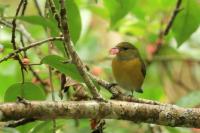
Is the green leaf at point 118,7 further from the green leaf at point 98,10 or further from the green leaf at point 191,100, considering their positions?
the green leaf at point 98,10

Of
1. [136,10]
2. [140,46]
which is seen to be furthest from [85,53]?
[136,10]

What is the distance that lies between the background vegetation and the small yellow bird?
0.10 m

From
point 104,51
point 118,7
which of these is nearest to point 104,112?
point 118,7

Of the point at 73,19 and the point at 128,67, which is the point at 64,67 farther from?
the point at 128,67

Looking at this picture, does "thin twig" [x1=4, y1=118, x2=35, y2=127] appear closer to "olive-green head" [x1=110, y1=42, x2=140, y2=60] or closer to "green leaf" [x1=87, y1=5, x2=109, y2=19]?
"green leaf" [x1=87, y1=5, x2=109, y2=19]

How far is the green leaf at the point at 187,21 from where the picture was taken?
2.63 meters

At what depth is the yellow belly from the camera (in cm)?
352

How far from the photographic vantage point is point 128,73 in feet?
11.9

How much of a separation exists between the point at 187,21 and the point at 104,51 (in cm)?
→ 240

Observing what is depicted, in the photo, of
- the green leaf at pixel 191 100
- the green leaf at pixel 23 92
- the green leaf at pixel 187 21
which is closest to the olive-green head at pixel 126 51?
the green leaf at pixel 191 100

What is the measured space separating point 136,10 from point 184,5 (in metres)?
0.51

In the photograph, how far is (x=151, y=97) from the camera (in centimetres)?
317

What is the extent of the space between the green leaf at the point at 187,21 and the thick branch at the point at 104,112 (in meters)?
0.71

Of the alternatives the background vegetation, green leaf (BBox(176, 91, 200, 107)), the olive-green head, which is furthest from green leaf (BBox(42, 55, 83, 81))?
the olive-green head
